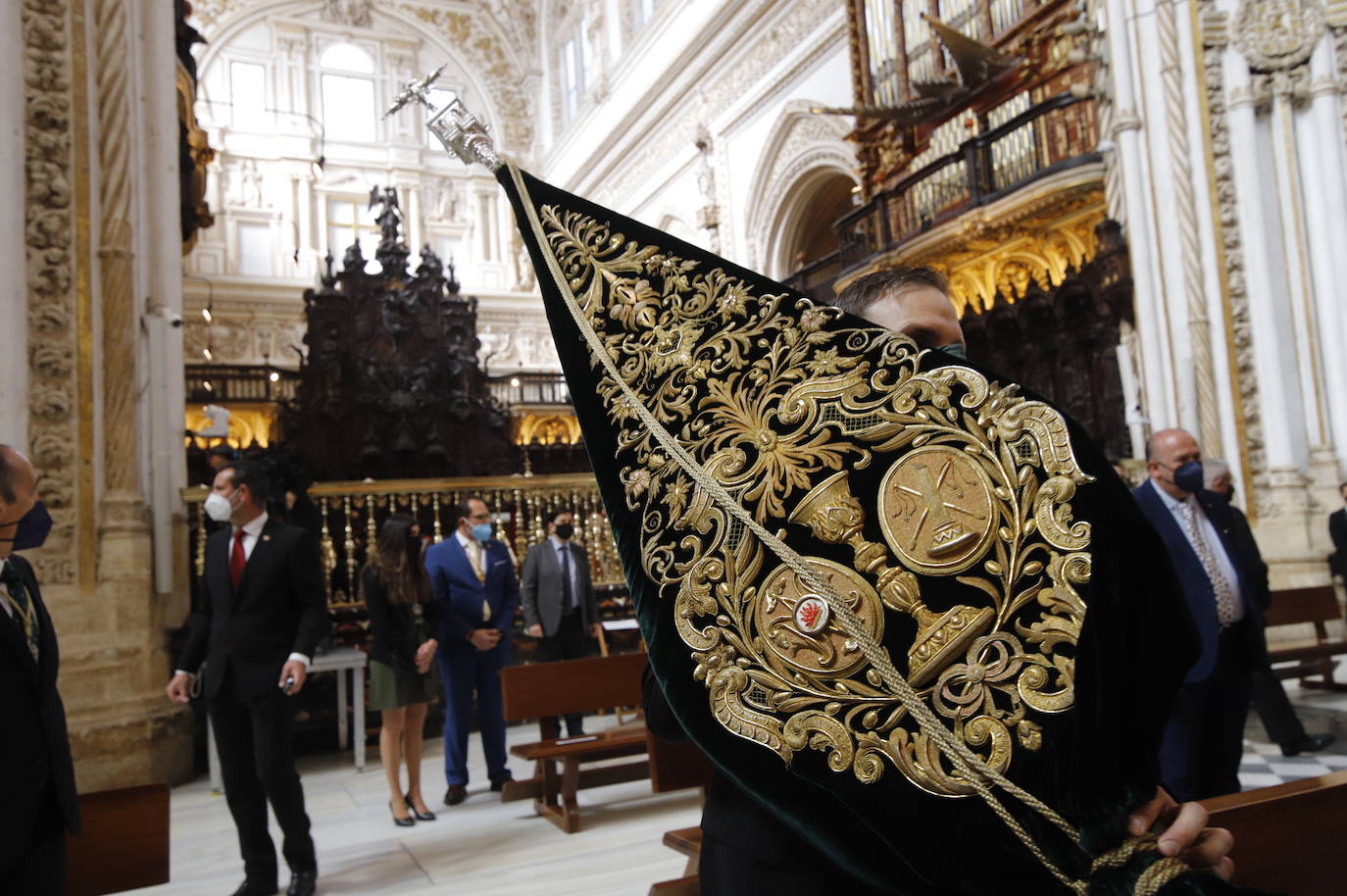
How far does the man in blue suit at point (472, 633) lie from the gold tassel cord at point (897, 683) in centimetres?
461

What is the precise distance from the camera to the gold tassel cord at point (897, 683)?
3.28 ft

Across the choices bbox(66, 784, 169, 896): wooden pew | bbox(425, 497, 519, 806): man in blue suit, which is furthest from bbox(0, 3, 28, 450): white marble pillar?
bbox(66, 784, 169, 896): wooden pew

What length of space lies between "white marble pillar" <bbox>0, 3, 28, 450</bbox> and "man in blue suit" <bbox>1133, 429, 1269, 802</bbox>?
537cm

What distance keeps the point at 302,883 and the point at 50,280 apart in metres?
3.68

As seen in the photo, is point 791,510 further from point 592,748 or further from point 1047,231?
point 1047,231

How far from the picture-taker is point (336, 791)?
19.3 ft

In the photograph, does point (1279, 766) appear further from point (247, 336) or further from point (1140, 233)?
point (247, 336)

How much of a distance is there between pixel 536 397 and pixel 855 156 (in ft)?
33.3

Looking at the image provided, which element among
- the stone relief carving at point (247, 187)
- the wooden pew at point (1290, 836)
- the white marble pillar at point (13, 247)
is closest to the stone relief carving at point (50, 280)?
Result: the white marble pillar at point (13, 247)

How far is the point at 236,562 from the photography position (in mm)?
3938

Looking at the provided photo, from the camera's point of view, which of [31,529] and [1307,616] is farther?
[1307,616]

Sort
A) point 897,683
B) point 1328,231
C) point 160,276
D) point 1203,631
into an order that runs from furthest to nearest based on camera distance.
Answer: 1. point 1328,231
2. point 160,276
3. point 1203,631
4. point 897,683

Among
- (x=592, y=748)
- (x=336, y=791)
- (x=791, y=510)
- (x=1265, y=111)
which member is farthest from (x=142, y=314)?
(x=1265, y=111)

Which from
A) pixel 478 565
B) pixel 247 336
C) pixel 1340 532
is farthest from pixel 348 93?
pixel 1340 532
